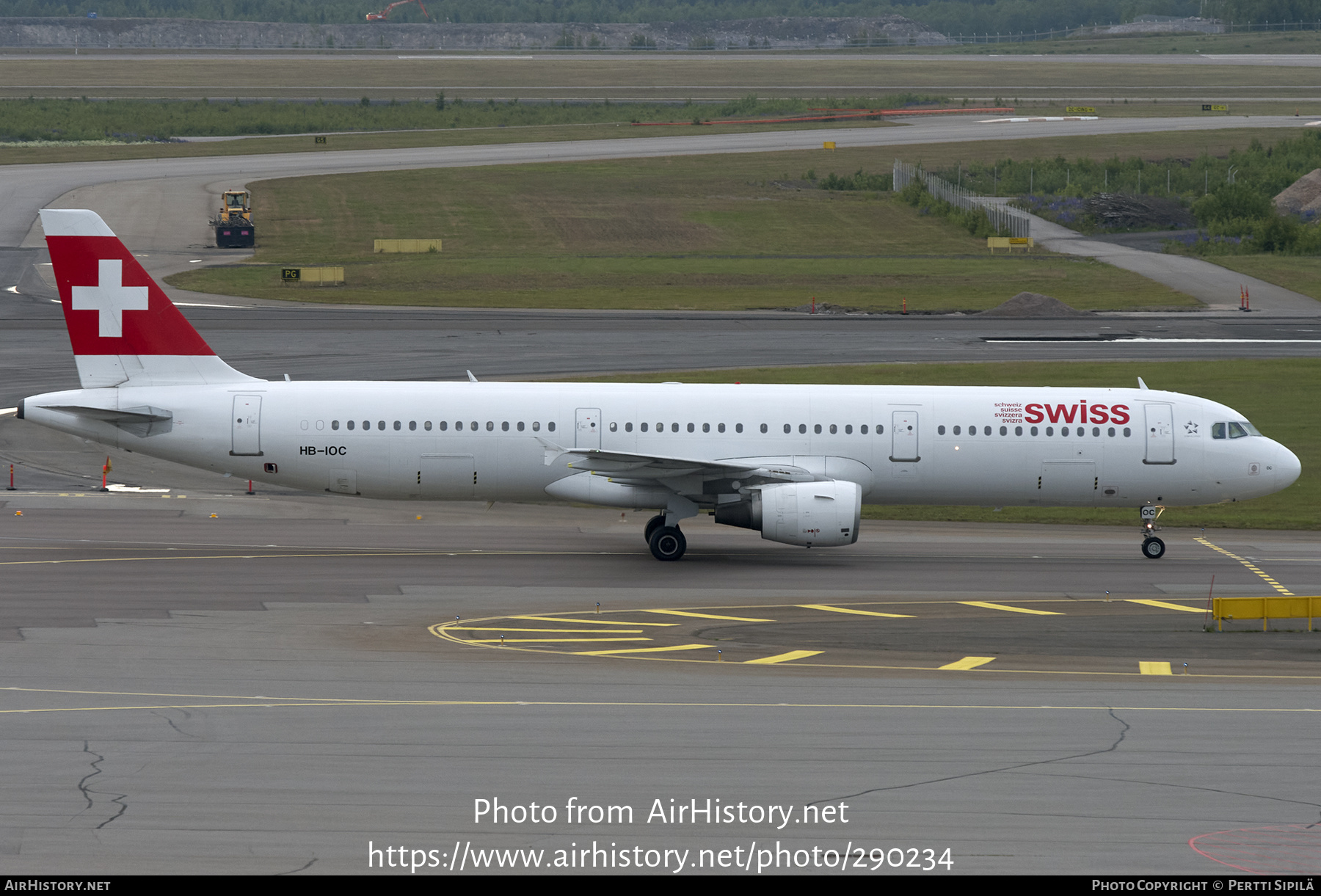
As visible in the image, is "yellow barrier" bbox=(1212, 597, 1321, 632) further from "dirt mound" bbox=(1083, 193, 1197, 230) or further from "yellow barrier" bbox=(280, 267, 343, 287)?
"dirt mound" bbox=(1083, 193, 1197, 230)

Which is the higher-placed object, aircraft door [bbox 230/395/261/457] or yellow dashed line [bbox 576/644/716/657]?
aircraft door [bbox 230/395/261/457]

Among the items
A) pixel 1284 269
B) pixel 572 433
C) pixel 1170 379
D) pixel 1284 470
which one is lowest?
pixel 1284 470

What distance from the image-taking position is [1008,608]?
96.8 feet

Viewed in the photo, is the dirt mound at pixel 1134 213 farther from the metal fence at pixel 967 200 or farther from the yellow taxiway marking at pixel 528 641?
the yellow taxiway marking at pixel 528 641

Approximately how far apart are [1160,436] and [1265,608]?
24.2 feet

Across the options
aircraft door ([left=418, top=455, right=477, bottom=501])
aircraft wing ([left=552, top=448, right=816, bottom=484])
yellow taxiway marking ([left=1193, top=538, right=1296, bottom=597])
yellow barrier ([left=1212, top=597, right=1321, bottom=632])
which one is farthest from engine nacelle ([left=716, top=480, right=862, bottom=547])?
yellow taxiway marking ([left=1193, top=538, right=1296, bottom=597])

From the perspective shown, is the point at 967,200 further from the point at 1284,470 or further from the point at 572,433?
the point at 572,433

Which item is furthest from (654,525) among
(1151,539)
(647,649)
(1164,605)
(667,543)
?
(1151,539)

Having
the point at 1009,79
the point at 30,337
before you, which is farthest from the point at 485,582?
the point at 1009,79

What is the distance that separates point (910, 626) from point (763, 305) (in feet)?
154

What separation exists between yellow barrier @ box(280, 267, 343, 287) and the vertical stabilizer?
139 ft

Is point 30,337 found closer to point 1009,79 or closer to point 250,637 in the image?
point 250,637

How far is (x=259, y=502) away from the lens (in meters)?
40.0

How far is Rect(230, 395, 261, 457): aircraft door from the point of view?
110 ft
